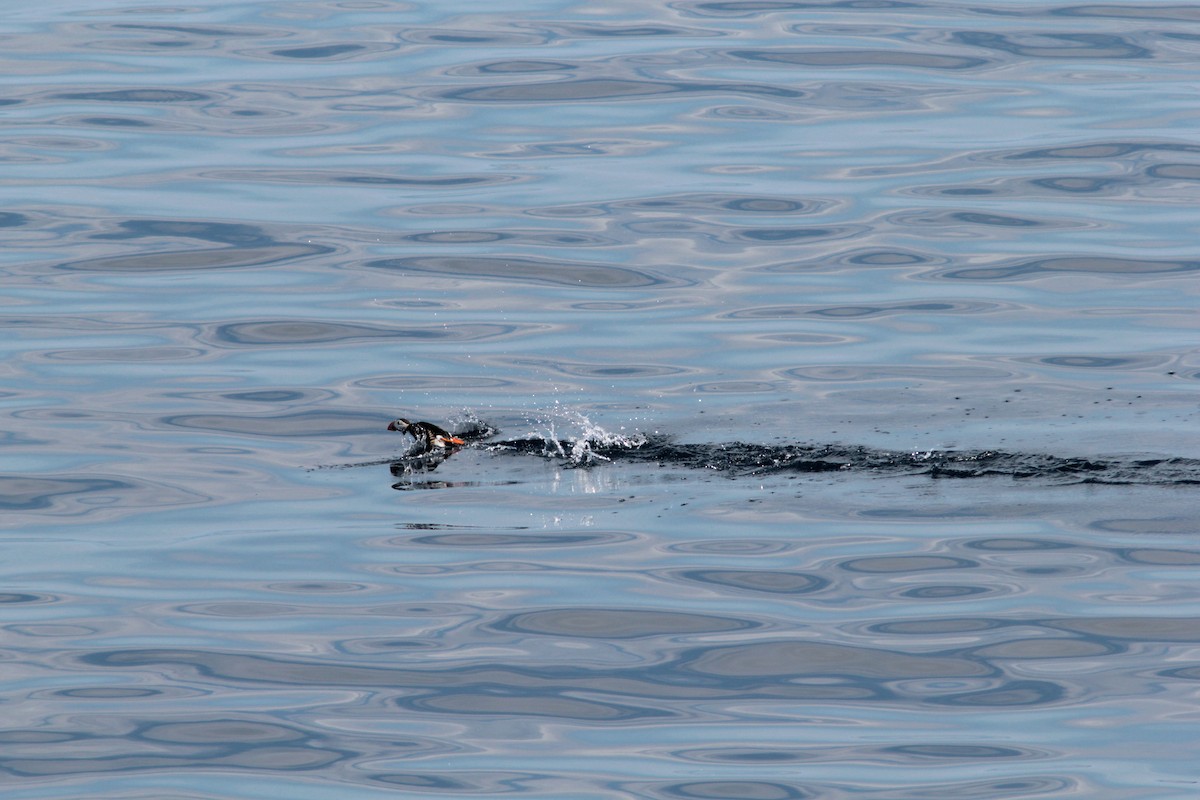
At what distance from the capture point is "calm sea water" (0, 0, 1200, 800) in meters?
8.80

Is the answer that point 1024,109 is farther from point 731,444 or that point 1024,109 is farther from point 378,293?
point 731,444

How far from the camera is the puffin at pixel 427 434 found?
12.8m

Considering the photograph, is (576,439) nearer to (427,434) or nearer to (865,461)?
(427,434)

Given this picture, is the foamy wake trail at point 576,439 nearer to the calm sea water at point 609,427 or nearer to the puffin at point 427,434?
the calm sea water at point 609,427

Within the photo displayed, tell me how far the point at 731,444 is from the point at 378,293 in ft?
18.5

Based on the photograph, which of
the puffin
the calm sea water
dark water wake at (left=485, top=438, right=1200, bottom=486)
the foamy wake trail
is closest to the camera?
the calm sea water

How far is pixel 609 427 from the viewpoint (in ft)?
42.9

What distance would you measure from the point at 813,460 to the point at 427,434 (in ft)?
8.05

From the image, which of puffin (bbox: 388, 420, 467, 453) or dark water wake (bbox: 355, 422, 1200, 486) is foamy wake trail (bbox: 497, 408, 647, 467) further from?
puffin (bbox: 388, 420, 467, 453)

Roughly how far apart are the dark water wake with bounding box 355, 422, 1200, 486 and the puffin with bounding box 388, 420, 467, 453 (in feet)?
0.28

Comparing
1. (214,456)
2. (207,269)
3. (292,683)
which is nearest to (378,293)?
(207,269)

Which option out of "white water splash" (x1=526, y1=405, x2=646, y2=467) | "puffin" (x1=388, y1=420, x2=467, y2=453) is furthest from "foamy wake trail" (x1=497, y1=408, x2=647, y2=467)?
"puffin" (x1=388, y1=420, x2=467, y2=453)

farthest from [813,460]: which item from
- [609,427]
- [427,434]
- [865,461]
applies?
[427,434]

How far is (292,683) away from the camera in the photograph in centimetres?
934
